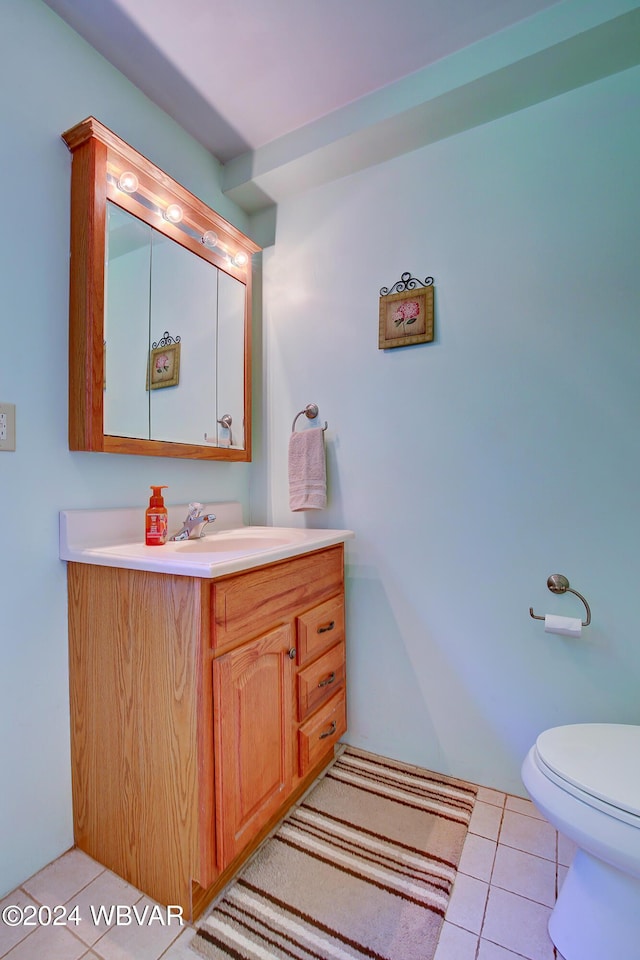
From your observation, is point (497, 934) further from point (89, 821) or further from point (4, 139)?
point (4, 139)

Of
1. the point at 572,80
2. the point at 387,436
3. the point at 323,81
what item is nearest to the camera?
the point at 572,80

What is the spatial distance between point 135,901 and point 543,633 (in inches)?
54.7

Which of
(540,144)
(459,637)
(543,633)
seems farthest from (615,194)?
(459,637)

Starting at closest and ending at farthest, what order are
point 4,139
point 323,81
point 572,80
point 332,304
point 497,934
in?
point 497,934
point 4,139
point 572,80
point 323,81
point 332,304

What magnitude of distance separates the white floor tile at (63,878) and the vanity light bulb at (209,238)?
2092mm

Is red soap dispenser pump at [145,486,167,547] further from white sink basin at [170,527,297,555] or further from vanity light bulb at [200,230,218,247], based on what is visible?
vanity light bulb at [200,230,218,247]

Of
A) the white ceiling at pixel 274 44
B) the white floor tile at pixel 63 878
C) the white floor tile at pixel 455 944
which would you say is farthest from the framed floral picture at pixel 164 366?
the white floor tile at pixel 455 944

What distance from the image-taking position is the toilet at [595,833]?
0.85 m

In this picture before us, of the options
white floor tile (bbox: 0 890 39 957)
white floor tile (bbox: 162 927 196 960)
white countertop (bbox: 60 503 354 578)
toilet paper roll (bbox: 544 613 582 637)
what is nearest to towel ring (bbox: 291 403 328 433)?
white countertop (bbox: 60 503 354 578)

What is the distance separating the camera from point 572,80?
54.4 inches

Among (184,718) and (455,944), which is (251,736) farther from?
(455,944)

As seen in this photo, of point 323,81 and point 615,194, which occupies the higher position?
point 323,81

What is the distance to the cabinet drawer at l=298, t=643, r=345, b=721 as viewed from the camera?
55.6 inches

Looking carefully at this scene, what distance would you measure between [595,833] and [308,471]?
4.28 feet
